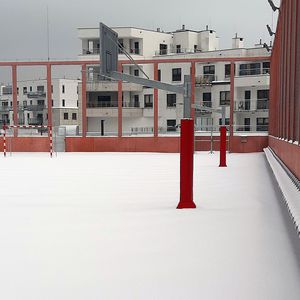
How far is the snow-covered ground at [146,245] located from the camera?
3.12 metres

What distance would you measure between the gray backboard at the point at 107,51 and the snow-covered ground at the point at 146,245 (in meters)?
2.32

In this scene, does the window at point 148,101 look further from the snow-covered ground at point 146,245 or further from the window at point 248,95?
the snow-covered ground at point 146,245

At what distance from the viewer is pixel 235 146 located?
1786 cm

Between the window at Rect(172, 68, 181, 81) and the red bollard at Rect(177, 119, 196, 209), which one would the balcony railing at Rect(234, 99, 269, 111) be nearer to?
the window at Rect(172, 68, 181, 81)

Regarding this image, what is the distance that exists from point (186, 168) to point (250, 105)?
32.7 m

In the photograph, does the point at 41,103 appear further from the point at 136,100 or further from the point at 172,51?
the point at 136,100

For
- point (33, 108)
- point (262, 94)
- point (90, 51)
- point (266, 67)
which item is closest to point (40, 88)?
point (33, 108)

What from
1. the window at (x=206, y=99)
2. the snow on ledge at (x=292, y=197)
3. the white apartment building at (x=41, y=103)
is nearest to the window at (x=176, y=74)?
the window at (x=206, y=99)

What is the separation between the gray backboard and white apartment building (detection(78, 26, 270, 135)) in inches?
973

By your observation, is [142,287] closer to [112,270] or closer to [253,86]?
[112,270]

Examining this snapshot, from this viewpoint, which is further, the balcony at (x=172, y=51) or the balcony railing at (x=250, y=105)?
the balcony at (x=172, y=51)

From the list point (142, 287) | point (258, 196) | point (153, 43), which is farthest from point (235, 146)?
point (153, 43)

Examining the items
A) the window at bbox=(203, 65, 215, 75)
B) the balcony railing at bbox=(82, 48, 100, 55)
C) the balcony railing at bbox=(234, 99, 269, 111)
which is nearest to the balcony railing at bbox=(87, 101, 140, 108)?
the window at bbox=(203, 65, 215, 75)

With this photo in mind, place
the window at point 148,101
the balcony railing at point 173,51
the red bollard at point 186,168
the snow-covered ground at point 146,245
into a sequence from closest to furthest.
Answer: the snow-covered ground at point 146,245 → the red bollard at point 186,168 → the window at point 148,101 → the balcony railing at point 173,51
